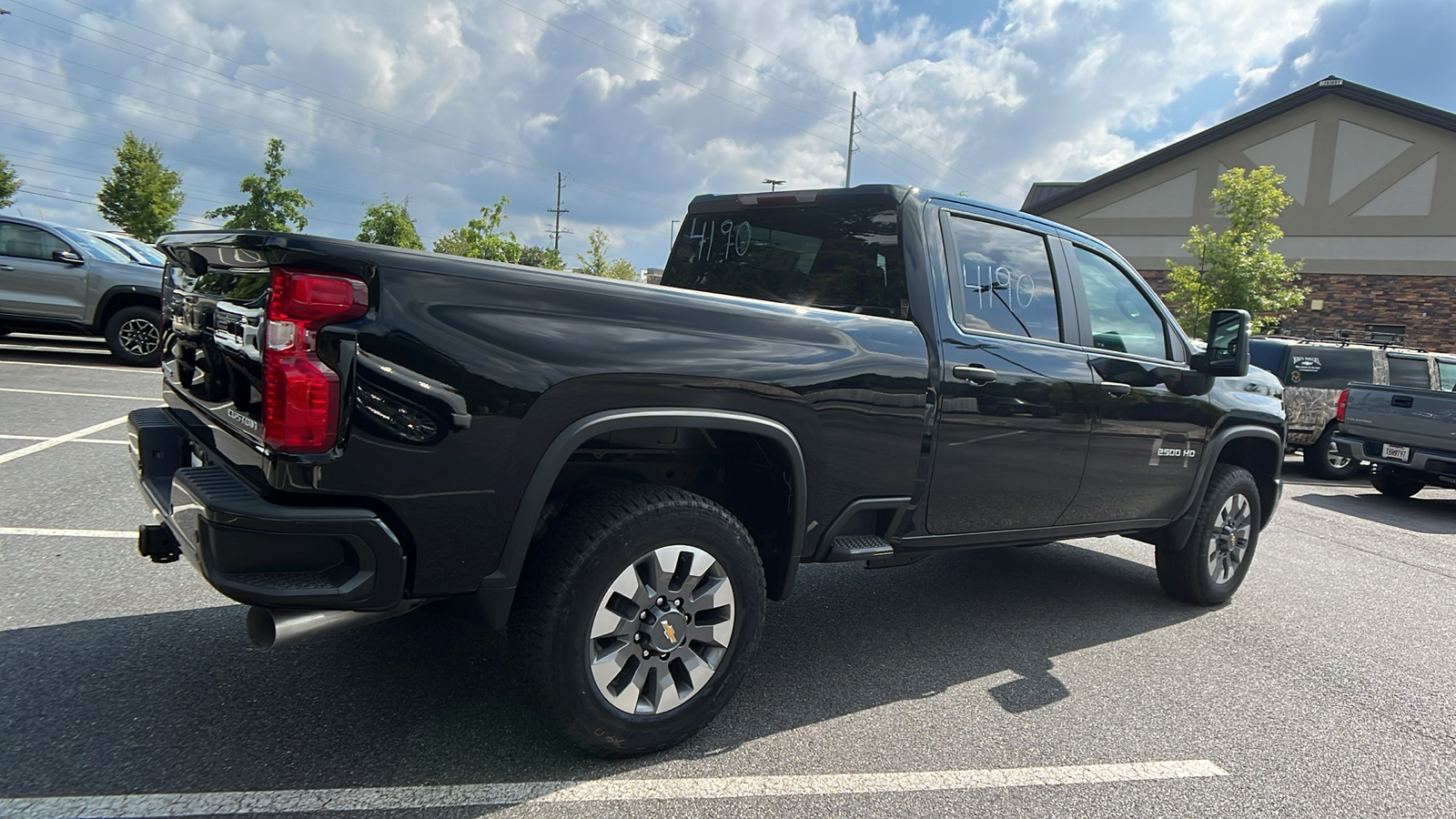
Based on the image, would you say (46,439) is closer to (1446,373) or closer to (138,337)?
(138,337)

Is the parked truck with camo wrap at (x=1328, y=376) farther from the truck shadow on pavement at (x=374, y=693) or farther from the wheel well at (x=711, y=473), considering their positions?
the wheel well at (x=711, y=473)

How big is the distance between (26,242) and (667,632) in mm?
11911

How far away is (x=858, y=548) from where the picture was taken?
331 cm

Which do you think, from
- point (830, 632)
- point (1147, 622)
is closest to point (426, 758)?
point (830, 632)

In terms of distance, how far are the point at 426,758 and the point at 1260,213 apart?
74.5 ft

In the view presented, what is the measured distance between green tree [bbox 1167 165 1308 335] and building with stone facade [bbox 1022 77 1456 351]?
644 cm

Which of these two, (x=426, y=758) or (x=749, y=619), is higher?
(x=749, y=619)

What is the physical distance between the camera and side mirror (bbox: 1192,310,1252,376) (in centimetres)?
427

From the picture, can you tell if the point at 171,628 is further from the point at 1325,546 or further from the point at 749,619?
the point at 1325,546

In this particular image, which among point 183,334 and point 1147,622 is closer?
point 183,334

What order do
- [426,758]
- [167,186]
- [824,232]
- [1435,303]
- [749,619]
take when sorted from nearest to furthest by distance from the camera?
[426,758] < [749,619] < [824,232] < [1435,303] < [167,186]

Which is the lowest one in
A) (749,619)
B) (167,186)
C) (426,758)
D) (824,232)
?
(426,758)

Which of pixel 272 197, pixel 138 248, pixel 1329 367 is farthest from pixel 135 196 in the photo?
pixel 1329 367

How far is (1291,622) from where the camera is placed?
4.86m
